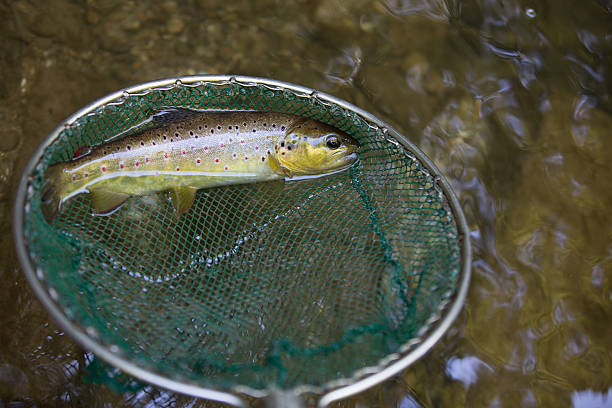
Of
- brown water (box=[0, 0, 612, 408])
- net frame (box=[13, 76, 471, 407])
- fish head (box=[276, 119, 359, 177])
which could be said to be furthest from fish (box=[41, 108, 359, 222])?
brown water (box=[0, 0, 612, 408])

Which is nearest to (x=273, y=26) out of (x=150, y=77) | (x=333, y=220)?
(x=150, y=77)

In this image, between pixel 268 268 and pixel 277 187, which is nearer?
pixel 268 268

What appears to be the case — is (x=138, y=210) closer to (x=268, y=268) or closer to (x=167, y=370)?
(x=268, y=268)

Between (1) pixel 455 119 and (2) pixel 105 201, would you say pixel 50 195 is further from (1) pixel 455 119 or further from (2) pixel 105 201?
(1) pixel 455 119

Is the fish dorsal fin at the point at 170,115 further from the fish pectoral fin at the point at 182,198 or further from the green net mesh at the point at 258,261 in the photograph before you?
the fish pectoral fin at the point at 182,198

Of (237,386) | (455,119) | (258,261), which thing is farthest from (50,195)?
(455,119)

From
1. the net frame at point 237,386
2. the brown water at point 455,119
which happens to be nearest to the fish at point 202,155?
the net frame at point 237,386
